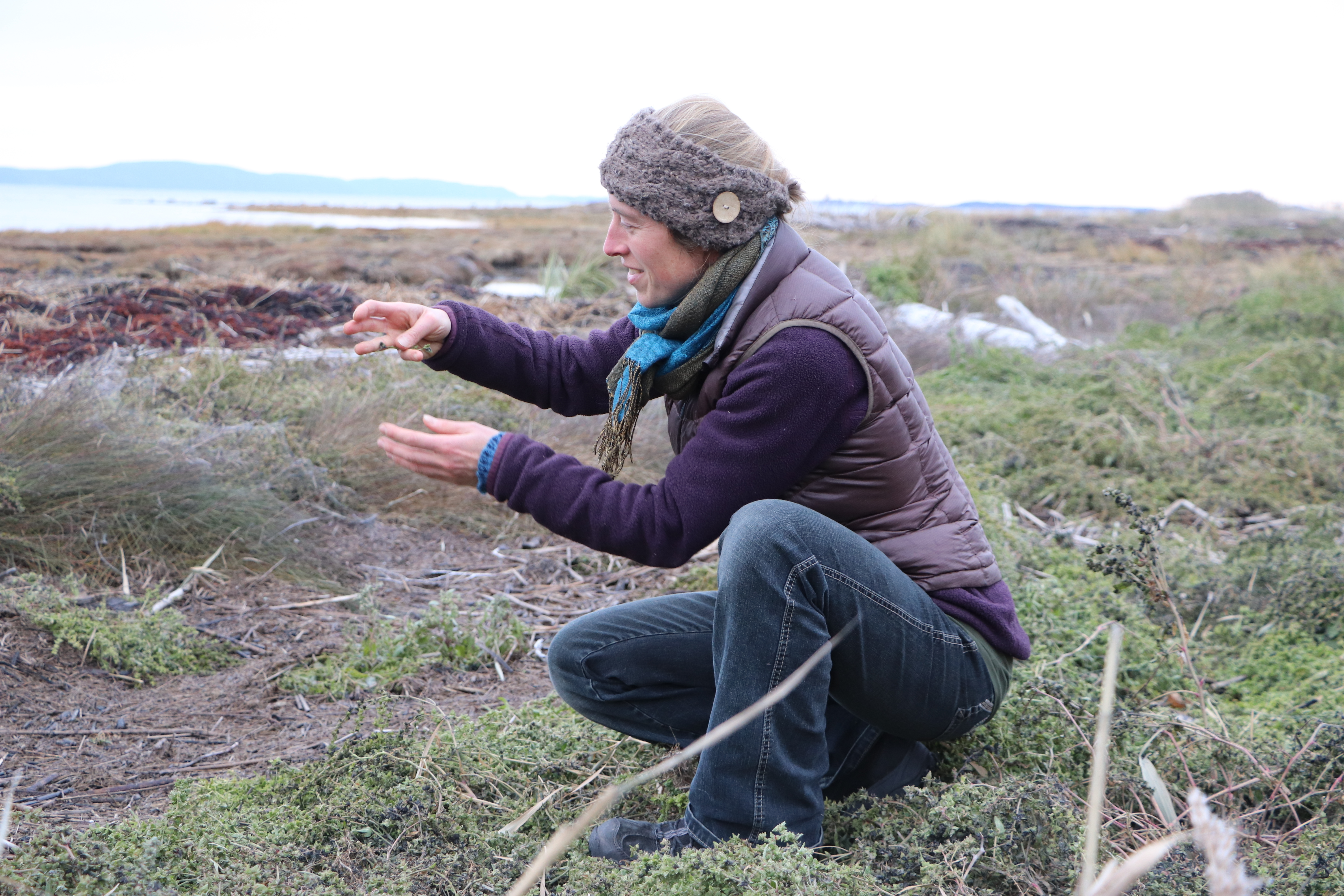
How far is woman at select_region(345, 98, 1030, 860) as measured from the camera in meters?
1.77

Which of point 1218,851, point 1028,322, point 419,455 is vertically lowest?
point 1028,322

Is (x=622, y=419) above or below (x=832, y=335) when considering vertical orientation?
below

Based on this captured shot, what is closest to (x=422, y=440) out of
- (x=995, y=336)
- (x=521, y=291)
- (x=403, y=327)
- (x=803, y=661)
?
(x=403, y=327)

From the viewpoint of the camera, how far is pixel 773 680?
1.76 metres

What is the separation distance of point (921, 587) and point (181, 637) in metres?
2.19

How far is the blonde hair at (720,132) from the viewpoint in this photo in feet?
6.45

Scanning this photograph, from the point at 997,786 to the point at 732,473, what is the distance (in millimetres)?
830

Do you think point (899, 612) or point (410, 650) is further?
point (410, 650)

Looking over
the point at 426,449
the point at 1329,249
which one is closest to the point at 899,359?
the point at 426,449

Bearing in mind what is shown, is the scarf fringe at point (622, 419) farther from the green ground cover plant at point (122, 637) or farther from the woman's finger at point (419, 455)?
the green ground cover plant at point (122, 637)

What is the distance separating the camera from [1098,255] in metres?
23.9

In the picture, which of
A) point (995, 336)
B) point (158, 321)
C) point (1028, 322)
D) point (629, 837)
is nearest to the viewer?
point (629, 837)

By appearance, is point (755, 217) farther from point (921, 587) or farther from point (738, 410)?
point (921, 587)

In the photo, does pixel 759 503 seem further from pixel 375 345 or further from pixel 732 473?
pixel 375 345
